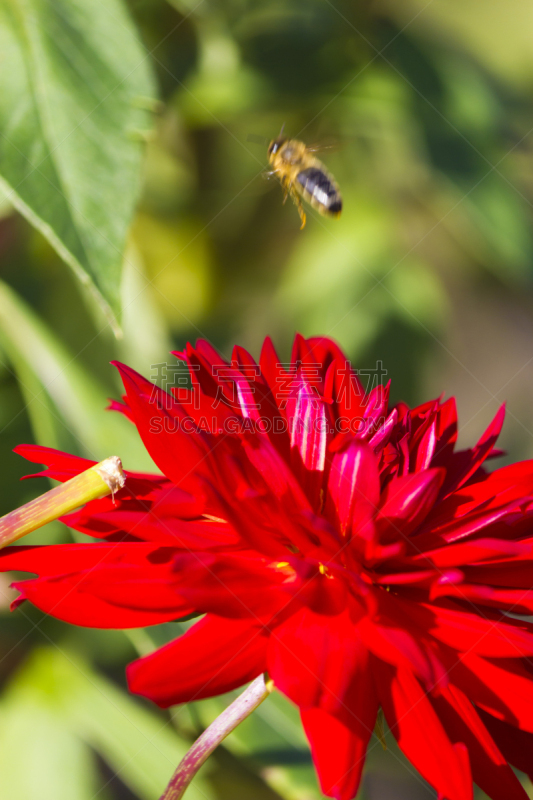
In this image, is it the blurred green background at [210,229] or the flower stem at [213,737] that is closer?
the flower stem at [213,737]

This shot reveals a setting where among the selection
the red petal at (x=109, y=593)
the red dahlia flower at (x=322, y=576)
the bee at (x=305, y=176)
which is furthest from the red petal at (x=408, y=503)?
the bee at (x=305, y=176)

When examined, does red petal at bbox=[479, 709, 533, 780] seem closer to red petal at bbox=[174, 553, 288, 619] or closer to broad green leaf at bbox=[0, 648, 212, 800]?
red petal at bbox=[174, 553, 288, 619]

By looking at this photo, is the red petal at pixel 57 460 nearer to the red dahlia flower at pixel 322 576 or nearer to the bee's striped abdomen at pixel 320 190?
the red dahlia flower at pixel 322 576

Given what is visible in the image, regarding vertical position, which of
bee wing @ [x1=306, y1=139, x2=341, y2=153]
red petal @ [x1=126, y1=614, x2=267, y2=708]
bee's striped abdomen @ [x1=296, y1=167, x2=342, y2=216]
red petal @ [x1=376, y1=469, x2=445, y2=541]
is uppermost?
bee wing @ [x1=306, y1=139, x2=341, y2=153]

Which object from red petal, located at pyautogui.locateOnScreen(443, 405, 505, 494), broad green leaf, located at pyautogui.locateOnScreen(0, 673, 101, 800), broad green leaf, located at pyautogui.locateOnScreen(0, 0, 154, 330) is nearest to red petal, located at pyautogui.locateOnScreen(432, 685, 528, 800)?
red petal, located at pyautogui.locateOnScreen(443, 405, 505, 494)

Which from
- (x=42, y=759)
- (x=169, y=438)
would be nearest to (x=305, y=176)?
(x=169, y=438)

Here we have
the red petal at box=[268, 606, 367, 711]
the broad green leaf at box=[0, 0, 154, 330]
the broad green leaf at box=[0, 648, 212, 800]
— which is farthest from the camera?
the broad green leaf at box=[0, 648, 212, 800]
